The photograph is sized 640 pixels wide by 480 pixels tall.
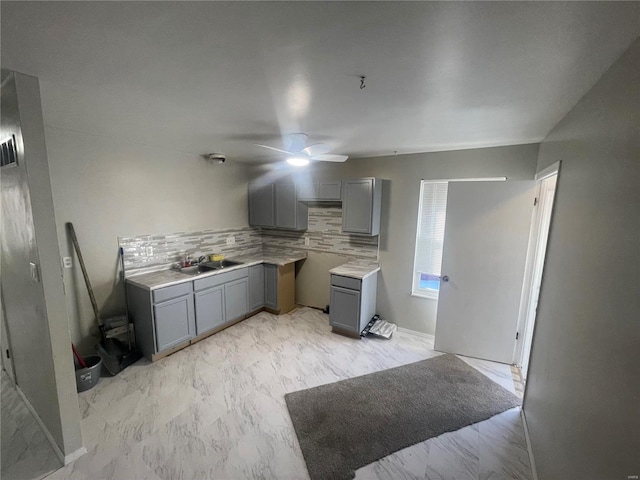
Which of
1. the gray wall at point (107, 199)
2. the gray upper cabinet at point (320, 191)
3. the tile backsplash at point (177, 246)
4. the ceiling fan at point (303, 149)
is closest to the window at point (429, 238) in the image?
the gray upper cabinet at point (320, 191)

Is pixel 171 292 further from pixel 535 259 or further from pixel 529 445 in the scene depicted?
pixel 535 259

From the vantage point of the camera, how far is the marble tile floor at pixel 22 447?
167cm

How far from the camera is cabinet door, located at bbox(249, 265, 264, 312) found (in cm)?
381

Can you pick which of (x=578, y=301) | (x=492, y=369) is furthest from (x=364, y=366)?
(x=578, y=301)

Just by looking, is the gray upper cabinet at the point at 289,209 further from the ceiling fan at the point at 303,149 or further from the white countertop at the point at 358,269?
the ceiling fan at the point at 303,149

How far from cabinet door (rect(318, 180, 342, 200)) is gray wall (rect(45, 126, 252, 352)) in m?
1.70

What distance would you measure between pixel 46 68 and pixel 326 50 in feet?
4.54

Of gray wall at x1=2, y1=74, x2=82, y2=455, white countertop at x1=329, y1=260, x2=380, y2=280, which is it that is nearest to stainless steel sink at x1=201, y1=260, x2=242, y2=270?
white countertop at x1=329, y1=260, x2=380, y2=280

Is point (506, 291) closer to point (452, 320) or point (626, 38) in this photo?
point (452, 320)

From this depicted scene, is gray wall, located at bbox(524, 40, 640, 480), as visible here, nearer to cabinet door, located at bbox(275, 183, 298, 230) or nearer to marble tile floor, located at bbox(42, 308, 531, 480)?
marble tile floor, located at bbox(42, 308, 531, 480)

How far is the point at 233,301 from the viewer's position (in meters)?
3.53

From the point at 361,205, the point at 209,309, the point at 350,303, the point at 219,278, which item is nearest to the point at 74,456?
the point at 209,309

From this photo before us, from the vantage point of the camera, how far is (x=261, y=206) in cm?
423

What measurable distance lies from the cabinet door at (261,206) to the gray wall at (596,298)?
3394mm
